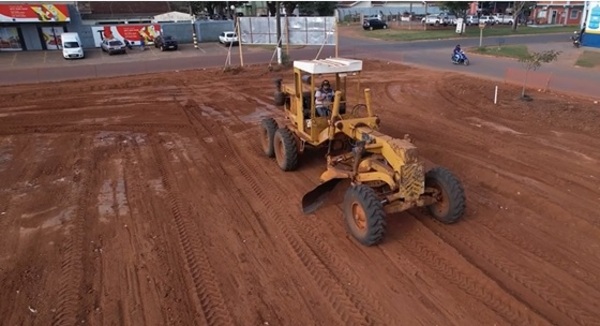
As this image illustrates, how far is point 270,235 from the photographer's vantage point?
6895 millimetres

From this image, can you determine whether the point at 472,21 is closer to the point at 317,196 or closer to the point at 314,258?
the point at 317,196

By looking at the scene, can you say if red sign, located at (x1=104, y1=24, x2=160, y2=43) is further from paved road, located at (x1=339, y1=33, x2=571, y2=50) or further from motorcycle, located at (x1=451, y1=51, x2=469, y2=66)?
motorcycle, located at (x1=451, y1=51, x2=469, y2=66)

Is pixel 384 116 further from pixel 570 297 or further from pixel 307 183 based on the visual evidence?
pixel 570 297

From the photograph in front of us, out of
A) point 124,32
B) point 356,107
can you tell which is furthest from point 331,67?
point 124,32

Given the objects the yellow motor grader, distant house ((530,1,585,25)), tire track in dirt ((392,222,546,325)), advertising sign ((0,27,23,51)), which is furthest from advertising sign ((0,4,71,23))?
distant house ((530,1,585,25))

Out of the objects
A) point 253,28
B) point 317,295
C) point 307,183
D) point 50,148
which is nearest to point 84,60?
point 253,28

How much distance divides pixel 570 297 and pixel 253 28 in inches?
902

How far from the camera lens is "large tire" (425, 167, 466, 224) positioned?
6.51 meters

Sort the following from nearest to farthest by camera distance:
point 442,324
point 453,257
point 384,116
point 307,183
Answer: point 442,324 < point 453,257 < point 307,183 < point 384,116

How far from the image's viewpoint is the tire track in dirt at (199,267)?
5172mm

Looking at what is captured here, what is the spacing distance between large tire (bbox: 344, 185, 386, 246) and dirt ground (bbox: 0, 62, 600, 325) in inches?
9.3

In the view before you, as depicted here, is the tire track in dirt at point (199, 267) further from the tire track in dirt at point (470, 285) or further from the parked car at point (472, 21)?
the parked car at point (472, 21)

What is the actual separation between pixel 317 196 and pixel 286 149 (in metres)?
1.67

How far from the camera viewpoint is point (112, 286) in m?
5.71
